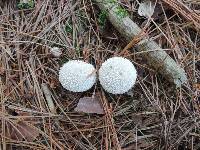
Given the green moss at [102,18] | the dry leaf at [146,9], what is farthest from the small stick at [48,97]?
the dry leaf at [146,9]

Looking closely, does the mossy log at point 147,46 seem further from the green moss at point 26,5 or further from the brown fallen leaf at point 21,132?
the brown fallen leaf at point 21,132

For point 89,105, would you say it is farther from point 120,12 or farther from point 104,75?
point 120,12

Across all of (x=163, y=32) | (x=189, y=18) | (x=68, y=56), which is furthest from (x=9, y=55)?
(x=189, y=18)

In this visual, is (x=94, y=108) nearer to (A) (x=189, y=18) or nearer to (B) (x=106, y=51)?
(B) (x=106, y=51)

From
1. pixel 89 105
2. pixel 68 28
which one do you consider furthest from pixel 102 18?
pixel 89 105

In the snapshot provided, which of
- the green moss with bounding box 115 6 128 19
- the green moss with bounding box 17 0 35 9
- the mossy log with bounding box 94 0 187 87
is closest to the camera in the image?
the mossy log with bounding box 94 0 187 87

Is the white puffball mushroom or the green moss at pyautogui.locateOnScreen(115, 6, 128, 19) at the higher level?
the green moss at pyautogui.locateOnScreen(115, 6, 128, 19)

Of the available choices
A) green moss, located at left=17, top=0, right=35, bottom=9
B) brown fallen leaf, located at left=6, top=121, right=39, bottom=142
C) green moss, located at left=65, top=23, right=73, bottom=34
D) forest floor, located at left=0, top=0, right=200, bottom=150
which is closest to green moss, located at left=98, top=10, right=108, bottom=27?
forest floor, located at left=0, top=0, right=200, bottom=150

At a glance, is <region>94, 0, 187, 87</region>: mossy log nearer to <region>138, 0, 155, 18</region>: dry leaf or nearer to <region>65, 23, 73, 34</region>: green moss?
<region>138, 0, 155, 18</region>: dry leaf
